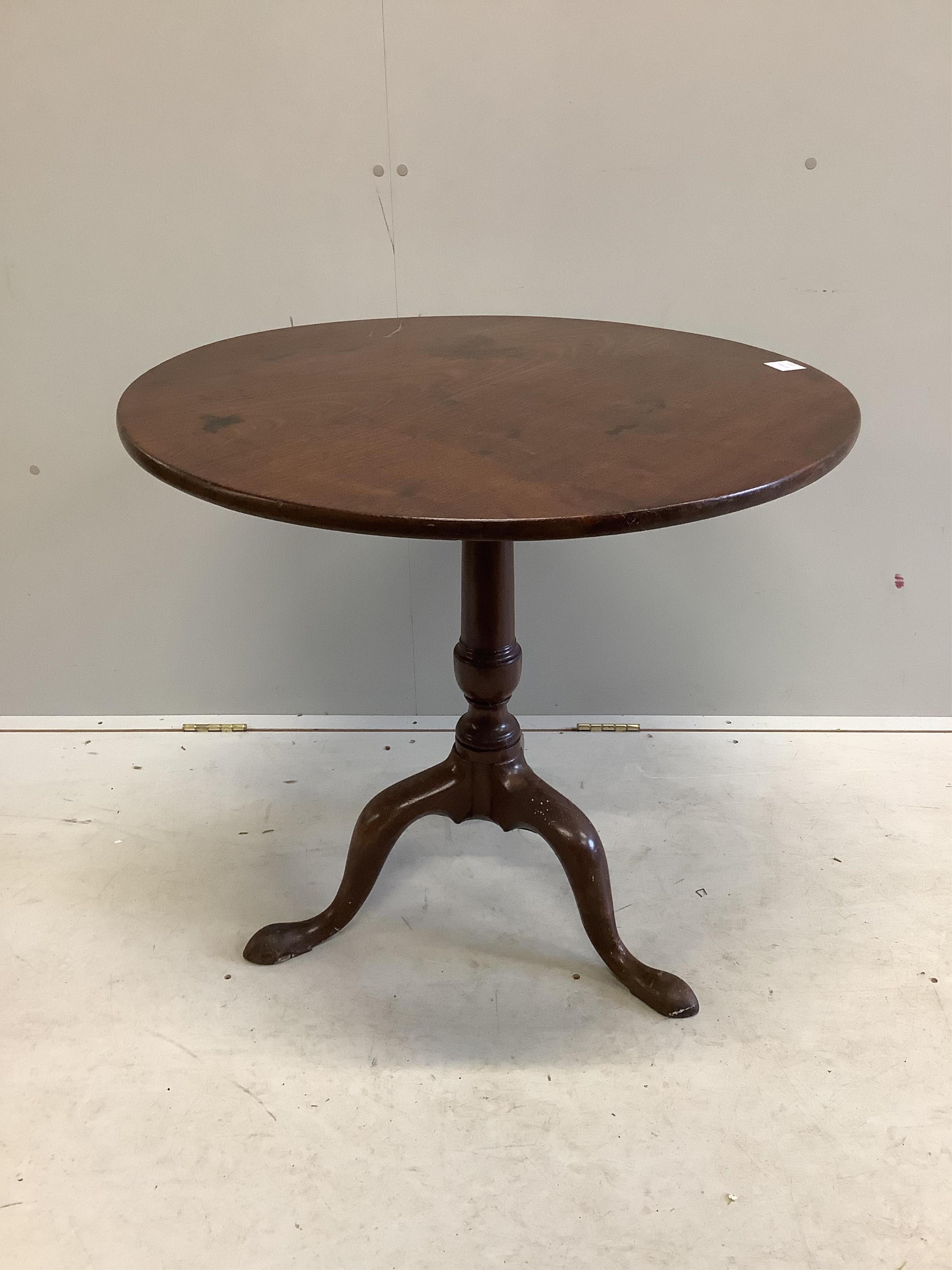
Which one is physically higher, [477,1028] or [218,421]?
[218,421]

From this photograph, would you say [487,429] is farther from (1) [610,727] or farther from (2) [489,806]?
(1) [610,727]

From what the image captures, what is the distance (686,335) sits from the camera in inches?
67.7

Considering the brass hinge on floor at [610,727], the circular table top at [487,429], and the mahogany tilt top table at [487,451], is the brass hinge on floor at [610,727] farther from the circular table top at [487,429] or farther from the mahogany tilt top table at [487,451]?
the circular table top at [487,429]

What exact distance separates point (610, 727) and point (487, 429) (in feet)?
4.23

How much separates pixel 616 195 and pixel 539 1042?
5.03 feet

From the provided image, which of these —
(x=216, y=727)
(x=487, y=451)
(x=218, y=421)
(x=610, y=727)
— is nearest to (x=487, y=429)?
(x=487, y=451)

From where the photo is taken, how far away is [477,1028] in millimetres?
1579

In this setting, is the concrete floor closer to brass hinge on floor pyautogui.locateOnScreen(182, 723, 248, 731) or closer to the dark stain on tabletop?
brass hinge on floor pyautogui.locateOnScreen(182, 723, 248, 731)

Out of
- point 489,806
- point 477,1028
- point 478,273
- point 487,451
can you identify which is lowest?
point 477,1028

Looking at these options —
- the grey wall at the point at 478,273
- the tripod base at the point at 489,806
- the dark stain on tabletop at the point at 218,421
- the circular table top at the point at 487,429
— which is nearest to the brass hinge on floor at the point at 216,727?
the grey wall at the point at 478,273

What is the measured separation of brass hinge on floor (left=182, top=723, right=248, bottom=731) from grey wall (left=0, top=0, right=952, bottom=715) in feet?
0.24

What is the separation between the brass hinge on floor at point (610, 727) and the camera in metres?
2.40

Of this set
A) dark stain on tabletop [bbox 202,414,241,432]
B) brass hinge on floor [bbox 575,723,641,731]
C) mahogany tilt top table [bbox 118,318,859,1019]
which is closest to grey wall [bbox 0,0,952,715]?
brass hinge on floor [bbox 575,723,641,731]

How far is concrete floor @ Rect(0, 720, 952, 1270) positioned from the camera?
1286 mm
